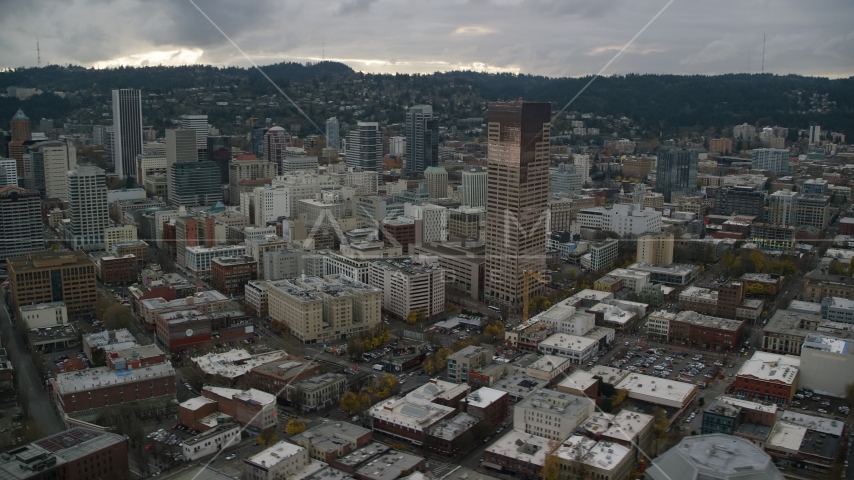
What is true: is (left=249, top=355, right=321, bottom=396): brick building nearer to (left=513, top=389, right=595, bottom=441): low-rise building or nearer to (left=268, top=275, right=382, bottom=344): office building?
(left=268, top=275, right=382, bottom=344): office building

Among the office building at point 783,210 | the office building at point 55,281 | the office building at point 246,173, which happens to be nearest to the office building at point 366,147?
the office building at point 246,173

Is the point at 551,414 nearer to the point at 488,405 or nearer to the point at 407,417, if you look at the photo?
the point at 488,405

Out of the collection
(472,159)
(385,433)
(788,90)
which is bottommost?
(385,433)

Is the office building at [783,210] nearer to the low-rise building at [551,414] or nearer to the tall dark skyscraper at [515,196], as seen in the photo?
the tall dark skyscraper at [515,196]

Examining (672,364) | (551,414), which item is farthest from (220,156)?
(551,414)

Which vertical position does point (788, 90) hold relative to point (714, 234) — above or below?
above

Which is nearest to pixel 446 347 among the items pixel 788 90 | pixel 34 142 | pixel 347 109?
pixel 34 142

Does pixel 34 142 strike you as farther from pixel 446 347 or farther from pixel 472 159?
pixel 446 347

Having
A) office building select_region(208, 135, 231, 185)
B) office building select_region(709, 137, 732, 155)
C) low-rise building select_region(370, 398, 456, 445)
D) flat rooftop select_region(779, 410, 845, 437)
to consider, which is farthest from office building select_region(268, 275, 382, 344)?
office building select_region(709, 137, 732, 155)
